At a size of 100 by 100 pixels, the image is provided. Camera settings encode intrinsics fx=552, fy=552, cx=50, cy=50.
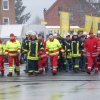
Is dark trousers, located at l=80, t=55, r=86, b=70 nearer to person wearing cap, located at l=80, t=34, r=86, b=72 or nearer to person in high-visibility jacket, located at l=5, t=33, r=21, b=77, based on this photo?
person wearing cap, located at l=80, t=34, r=86, b=72

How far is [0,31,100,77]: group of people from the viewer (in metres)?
21.5

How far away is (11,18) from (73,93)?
5809 cm

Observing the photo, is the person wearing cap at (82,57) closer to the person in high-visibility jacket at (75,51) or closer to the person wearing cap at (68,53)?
the person in high-visibility jacket at (75,51)

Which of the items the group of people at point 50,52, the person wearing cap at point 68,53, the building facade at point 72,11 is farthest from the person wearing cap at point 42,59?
the building facade at point 72,11

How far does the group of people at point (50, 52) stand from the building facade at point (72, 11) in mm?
59209

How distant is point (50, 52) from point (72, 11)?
65.7m

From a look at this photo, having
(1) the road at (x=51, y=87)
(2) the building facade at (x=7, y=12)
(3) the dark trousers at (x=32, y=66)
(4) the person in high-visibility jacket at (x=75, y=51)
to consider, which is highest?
(2) the building facade at (x=7, y=12)

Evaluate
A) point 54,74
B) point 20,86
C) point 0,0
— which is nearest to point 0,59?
point 54,74

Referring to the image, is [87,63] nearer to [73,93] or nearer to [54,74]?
[54,74]

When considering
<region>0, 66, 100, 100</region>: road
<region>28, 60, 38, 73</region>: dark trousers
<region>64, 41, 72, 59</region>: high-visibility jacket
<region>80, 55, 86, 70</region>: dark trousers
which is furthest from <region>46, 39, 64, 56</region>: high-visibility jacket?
<region>80, 55, 86, 70</region>: dark trousers

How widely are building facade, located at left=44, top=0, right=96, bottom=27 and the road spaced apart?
62.0 meters

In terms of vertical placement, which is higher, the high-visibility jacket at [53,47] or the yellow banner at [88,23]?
the yellow banner at [88,23]

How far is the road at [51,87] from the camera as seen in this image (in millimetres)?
14102

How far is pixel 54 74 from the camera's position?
21.5 metres
